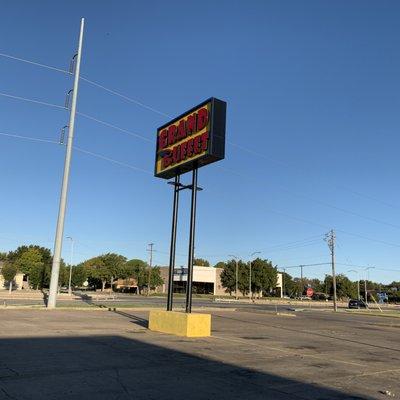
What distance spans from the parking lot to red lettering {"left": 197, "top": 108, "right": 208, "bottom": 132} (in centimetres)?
734

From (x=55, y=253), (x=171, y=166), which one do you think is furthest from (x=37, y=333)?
(x=55, y=253)

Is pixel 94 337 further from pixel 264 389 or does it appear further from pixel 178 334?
pixel 264 389

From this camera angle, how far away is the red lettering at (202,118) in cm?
1717

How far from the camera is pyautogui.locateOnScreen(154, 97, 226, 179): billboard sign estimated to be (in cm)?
1689

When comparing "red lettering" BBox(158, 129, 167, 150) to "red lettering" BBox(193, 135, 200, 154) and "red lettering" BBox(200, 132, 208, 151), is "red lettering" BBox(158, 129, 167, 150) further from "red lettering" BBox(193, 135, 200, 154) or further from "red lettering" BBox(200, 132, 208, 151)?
"red lettering" BBox(200, 132, 208, 151)

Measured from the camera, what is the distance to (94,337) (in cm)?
1416

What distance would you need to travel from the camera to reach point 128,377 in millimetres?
8305

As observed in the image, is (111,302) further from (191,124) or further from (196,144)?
(196,144)

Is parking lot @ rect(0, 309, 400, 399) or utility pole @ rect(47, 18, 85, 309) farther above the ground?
utility pole @ rect(47, 18, 85, 309)

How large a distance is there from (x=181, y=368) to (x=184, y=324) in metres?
6.20

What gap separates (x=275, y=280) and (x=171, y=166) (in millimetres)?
93213

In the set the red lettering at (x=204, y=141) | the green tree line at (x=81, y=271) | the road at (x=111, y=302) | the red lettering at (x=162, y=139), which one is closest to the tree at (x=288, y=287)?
the green tree line at (x=81, y=271)

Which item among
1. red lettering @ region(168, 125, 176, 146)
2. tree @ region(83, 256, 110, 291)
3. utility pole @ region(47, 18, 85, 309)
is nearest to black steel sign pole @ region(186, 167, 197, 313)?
red lettering @ region(168, 125, 176, 146)

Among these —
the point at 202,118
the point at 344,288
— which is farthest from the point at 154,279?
the point at 202,118
